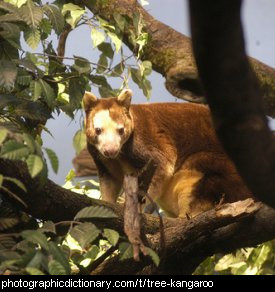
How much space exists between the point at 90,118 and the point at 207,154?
776 millimetres

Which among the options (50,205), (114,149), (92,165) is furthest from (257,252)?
(92,165)

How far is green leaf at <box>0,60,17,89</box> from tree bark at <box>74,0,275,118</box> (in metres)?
1.57

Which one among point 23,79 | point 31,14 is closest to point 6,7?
point 31,14

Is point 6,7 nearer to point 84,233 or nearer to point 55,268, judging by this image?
point 84,233

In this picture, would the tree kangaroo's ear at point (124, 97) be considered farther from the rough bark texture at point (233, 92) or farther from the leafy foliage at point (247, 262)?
the rough bark texture at point (233, 92)

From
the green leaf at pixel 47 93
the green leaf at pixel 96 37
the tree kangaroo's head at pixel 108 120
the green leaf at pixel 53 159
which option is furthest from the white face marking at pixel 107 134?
the green leaf at pixel 53 159

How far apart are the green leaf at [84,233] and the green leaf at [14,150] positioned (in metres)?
0.34

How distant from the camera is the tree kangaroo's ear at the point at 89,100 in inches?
148

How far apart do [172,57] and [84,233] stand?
8.33 ft

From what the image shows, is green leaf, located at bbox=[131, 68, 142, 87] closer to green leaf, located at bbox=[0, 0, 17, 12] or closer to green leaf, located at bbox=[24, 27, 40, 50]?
green leaf, located at bbox=[24, 27, 40, 50]

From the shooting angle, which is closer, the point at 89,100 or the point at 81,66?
the point at 81,66

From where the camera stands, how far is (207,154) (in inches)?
158

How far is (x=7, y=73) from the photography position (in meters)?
2.52

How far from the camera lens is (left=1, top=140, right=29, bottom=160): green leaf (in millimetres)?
1859
